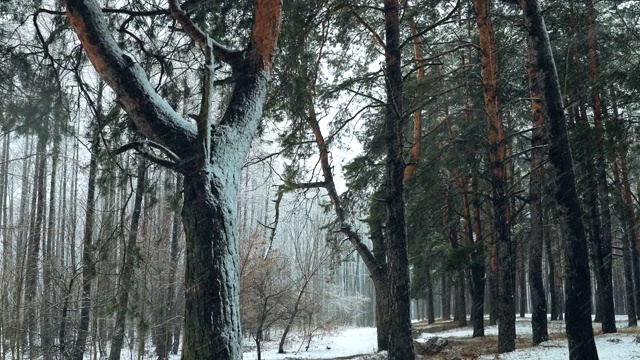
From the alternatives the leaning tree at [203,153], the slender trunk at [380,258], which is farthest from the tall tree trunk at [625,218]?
the leaning tree at [203,153]

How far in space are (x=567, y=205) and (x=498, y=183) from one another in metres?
5.37

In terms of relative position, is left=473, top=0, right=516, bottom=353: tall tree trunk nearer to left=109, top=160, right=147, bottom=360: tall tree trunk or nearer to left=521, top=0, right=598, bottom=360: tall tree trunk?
left=521, top=0, right=598, bottom=360: tall tree trunk

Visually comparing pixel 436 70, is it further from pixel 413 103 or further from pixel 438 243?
pixel 438 243

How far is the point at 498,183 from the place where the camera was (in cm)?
1176

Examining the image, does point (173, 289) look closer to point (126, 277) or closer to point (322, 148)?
point (322, 148)

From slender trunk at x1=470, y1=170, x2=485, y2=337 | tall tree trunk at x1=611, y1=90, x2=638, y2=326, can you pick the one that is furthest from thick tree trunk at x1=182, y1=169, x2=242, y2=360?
slender trunk at x1=470, y1=170, x2=485, y2=337

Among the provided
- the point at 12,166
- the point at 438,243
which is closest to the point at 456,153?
the point at 438,243

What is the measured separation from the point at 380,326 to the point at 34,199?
1392 centimetres

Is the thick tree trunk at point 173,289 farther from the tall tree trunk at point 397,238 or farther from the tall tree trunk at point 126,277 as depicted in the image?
the tall tree trunk at point 397,238

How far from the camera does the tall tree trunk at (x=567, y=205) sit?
6211 millimetres

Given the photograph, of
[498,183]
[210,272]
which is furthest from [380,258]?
[210,272]

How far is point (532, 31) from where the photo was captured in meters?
6.97

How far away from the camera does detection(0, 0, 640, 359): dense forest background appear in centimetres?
600

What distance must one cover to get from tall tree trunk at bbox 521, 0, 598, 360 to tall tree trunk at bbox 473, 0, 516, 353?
405cm
